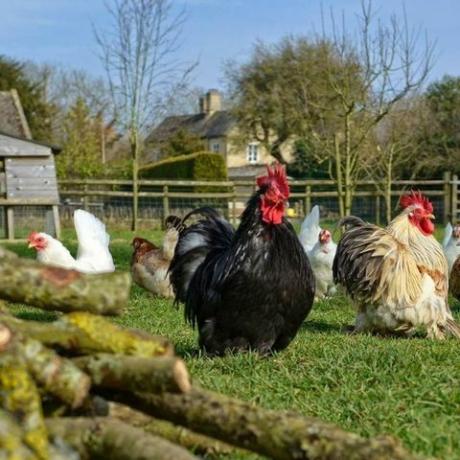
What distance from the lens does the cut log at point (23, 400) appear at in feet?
7.68

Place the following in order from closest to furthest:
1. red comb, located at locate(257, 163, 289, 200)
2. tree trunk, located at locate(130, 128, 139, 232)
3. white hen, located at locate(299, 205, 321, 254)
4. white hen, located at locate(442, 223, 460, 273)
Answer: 1. red comb, located at locate(257, 163, 289, 200)
2. white hen, located at locate(442, 223, 460, 273)
3. white hen, located at locate(299, 205, 321, 254)
4. tree trunk, located at locate(130, 128, 139, 232)

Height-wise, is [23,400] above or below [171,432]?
above

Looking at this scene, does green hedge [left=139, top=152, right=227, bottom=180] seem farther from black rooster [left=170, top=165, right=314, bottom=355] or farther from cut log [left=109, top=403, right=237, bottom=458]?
cut log [left=109, top=403, right=237, bottom=458]

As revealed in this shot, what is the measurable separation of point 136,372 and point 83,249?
24.3ft

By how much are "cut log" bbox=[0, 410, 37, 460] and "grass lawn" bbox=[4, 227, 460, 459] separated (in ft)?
6.00

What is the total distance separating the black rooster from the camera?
564cm

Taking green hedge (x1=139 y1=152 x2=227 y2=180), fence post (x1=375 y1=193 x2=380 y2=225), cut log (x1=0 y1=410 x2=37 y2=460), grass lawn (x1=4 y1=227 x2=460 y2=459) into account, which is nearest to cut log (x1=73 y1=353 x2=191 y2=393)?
cut log (x1=0 y1=410 x2=37 y2=460)

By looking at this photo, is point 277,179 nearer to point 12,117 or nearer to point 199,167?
point 12,117

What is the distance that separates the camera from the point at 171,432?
3002 millimetres

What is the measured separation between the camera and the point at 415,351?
5.79 meters

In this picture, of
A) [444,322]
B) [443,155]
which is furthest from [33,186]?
[443,155]

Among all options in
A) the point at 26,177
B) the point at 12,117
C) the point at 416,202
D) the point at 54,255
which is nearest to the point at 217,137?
the point at 12,117

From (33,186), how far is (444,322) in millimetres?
16096

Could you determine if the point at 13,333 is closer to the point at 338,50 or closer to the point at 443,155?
the point at 338,50
